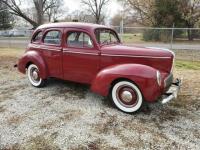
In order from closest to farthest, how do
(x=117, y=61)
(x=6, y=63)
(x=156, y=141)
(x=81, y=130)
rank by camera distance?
1. (x=156, y=141)
2. (x=81, y=130)
3. (x=117, y=61)
4. (x=6, y=63)

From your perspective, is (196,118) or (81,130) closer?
(81,130)

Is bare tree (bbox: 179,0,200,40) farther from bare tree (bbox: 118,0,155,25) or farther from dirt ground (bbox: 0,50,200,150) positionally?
dirt ground (bbox: 0,50,200,150)

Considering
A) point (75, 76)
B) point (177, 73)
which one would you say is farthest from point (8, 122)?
point (177, 73)

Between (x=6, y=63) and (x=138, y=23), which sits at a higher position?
(x=138, y=23)

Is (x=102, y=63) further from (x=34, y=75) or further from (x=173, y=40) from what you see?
(x=173, y=40)

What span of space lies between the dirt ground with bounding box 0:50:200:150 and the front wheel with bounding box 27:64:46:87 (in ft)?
0.71

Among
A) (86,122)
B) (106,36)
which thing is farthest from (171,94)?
(106,36)

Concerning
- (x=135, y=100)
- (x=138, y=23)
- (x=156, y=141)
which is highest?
(x=138, y=23)

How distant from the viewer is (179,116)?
5.27 metres

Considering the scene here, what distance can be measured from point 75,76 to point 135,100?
1700 mm

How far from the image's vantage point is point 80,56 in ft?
20.0

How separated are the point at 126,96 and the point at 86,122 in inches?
38.7

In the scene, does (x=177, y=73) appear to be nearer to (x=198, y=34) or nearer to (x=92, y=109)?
(x=92, y=109)

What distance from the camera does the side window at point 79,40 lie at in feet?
19.9
